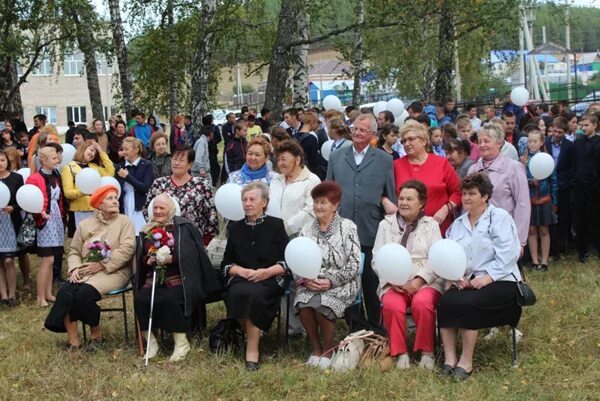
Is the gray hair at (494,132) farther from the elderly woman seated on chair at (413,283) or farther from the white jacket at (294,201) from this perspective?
the white jacket at (294,201)

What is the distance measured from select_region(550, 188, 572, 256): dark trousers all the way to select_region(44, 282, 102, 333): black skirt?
223 inches

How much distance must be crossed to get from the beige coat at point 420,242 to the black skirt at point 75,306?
8.08ft

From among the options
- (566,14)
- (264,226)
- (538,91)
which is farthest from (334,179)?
(538,91)

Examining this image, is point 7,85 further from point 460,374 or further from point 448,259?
point 460,374

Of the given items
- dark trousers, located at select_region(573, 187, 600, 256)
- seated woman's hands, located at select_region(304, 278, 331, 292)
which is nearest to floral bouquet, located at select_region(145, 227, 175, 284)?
seated woman's hands, located at select_region(304, 278, 331, 292)

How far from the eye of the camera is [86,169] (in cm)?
870

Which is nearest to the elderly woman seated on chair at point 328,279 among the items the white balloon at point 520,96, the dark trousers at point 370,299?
the dark trousers at point 370,299

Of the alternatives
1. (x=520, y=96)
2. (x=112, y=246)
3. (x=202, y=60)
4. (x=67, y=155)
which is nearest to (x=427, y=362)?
(x=112, y=246)

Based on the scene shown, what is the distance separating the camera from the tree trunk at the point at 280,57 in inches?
628

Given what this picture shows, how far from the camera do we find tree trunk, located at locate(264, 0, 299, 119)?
15.9 meters

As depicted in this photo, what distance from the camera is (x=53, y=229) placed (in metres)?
8.77

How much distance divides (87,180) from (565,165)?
18.2 feet

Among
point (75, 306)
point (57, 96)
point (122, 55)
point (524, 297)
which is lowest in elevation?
point (75, 306)

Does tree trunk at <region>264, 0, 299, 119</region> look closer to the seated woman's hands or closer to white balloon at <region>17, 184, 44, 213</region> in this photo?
white balloon at <region>17, 184, 44, 213</region>
